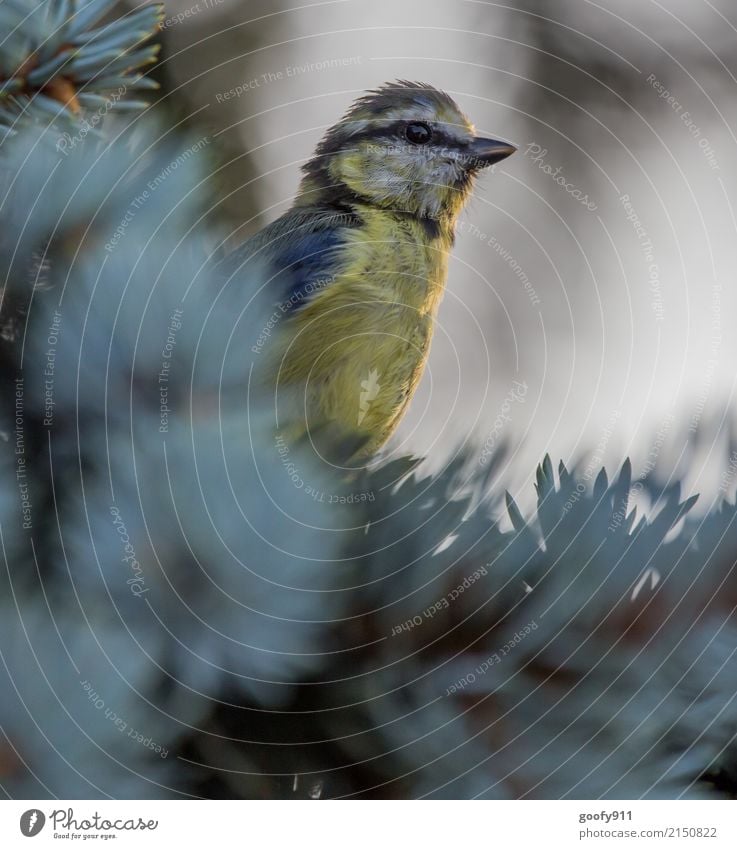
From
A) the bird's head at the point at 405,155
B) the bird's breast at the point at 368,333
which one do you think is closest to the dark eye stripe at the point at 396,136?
the bird's head at the point at 405,155

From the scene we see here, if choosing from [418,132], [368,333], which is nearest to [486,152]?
[418,132]

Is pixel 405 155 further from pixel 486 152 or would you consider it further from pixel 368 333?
pixel 368 333

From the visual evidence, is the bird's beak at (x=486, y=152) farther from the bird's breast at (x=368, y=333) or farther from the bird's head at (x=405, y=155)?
the bird's breast at (x=368, y=333)

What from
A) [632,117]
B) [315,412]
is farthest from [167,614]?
[632,117]

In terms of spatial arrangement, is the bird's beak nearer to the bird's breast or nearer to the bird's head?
the bird's head

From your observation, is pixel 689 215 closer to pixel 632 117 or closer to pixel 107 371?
pixel 632 117

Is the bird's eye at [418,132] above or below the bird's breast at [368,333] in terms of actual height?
above
